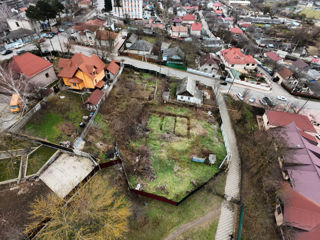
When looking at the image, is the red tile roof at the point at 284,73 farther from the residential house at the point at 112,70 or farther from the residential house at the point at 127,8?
the residential house at the point at 127,8

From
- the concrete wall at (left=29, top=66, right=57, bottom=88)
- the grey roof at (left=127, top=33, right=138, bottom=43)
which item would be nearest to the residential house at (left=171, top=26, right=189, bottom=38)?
the grey roof at (left=127, top=33, right=138, bottom=43)

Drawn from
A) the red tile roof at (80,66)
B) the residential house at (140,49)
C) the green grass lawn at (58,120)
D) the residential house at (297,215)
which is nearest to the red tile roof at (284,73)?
the residential house at (297,215)

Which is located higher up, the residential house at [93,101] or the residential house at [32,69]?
the residential house at [32,69]

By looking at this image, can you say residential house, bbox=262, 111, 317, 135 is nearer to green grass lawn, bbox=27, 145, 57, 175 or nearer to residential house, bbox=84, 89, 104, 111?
residential house, bbox=84, 89, 104, 111

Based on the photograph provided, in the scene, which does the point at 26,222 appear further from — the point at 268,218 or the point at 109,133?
the point at 268,218

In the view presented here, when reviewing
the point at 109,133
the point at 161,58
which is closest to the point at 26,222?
the point at 109,133
